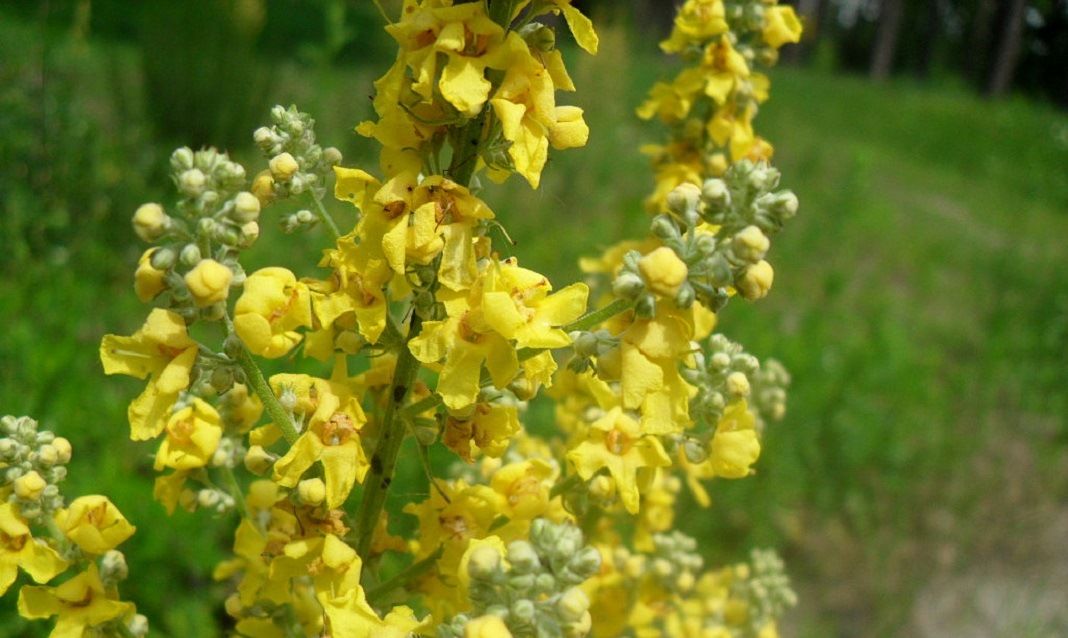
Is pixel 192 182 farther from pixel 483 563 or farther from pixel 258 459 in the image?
pixel 483 563

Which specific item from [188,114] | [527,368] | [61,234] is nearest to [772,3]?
[527,368]

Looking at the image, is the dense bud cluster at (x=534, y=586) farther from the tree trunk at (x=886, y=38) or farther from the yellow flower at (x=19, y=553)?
the tree trunk at (x=886, y=38)

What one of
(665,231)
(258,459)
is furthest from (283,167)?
(665,231)

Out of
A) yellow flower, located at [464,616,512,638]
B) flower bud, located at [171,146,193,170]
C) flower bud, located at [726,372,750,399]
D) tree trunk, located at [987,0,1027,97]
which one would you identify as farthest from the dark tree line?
yellow flower, located at [464,616,512,638]

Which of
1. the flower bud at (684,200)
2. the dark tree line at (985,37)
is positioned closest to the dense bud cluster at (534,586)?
the flower bud at (684,200)

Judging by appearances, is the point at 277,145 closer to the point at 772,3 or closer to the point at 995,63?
the point at 772,3
